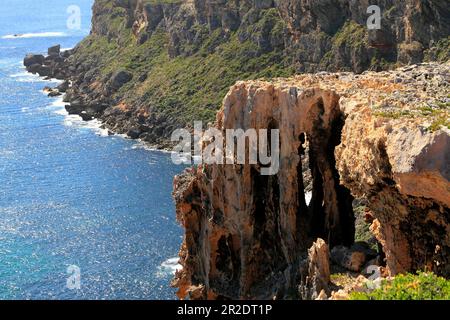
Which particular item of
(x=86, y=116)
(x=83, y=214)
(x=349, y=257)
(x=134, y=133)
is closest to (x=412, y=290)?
(x=349, y=257)

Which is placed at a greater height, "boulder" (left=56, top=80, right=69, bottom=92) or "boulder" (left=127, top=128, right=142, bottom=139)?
"boulder" (left=56, top=80, right=69, bottom=92)

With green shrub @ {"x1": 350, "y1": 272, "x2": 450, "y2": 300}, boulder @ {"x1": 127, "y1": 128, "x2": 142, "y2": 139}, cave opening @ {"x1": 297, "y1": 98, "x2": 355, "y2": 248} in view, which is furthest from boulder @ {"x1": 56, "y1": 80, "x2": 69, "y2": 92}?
green shrub @ {"x1": 350, "y1": 272, "x2": 450, "y2": 300}

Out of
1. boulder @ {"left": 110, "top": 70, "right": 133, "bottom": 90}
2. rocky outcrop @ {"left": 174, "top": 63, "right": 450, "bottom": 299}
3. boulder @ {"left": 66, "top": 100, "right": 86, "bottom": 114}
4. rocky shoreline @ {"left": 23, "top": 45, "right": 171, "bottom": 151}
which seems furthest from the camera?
boulder @ {"left": 110, "top": 70, "right": 133, "bottom": 90}

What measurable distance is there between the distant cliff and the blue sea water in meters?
13.4

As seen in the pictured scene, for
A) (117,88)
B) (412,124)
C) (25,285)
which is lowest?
(25,285)

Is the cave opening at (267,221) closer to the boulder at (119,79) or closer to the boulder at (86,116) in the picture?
the boulder at (86,116)

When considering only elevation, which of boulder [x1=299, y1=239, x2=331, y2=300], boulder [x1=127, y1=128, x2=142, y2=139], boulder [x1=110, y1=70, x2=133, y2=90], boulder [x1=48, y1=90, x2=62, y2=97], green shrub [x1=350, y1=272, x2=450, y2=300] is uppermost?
green shrub [x1=350, y1=272, x2=450, y2=300]

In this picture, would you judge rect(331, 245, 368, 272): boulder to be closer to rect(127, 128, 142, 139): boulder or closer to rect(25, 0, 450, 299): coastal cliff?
rect(25, 0, 450, 299): coastal cliff

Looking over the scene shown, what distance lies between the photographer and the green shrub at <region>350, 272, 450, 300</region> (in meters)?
27.0

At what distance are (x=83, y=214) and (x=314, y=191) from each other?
200ft

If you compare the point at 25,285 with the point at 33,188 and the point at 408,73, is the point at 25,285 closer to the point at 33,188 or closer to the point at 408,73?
the point at 33,188
